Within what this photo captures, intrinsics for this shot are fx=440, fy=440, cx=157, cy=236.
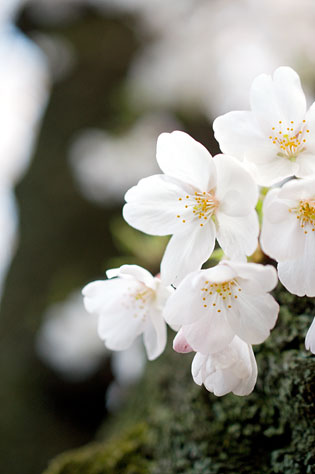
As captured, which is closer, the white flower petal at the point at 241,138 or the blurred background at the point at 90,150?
the white flower petal at the point at 241,138

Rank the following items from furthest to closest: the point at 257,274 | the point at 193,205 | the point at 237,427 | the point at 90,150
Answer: the point at 90,150 < the point at 237,427 < the point at 193,205 < the point at 257,274

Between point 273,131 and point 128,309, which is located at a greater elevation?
point 273,131

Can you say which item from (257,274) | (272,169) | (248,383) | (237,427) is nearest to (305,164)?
(272,169)

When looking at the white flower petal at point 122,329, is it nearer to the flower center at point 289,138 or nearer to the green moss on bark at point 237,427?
the green moss on bark at point 237,427

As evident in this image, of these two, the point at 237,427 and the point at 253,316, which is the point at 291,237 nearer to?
the point at 253,316

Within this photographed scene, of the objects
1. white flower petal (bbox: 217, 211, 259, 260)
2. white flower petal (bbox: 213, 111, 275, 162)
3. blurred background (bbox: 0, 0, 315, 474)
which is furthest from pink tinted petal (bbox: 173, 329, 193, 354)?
blurred background (bbox: 0, 0, 315, 474)

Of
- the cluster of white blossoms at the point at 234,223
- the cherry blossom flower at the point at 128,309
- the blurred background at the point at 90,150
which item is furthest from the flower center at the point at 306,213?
the blurred background at the point at 90,150

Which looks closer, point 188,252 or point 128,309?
point 188,252
